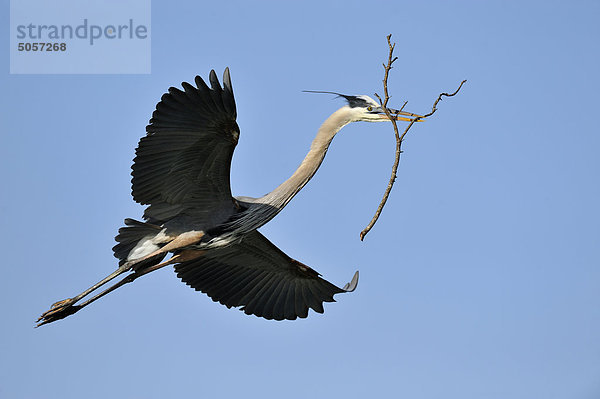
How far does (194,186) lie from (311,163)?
4.43 ft

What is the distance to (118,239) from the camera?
1005cm

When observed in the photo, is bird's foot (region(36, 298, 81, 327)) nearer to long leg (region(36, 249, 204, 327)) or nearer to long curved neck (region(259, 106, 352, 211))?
long leg (region(36, 249, 204, 327))

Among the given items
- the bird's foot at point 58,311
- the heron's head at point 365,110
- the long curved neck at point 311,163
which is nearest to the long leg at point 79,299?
the bird's foot at point 58,311

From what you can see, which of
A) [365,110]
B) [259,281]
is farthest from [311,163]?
[259,281]

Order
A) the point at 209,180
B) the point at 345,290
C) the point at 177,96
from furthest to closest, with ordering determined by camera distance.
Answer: the point at 345,290 → the point at 209,180 → the point at 177,96

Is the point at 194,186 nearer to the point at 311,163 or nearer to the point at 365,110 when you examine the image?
the point at 311,163

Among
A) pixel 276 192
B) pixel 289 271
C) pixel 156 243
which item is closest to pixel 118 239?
pixel 156 243

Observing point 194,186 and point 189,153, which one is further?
point 194,186

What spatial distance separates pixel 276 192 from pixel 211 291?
88.0 inches

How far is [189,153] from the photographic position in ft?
31.5

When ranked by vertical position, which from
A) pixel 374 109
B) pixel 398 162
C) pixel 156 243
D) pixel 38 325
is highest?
pixel 374 109

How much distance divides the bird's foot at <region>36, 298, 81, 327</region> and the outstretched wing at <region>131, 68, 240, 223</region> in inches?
51.7

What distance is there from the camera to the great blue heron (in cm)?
928

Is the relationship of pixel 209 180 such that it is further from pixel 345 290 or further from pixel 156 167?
pixel 345 290
